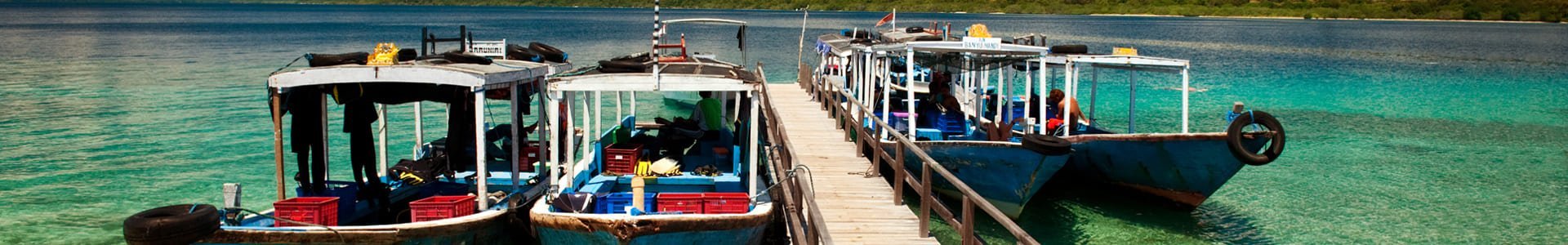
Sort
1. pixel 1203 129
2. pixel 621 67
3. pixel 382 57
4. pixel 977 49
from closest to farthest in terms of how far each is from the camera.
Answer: pixel 382 57
pixel 621 67
pixel 977 49
pixel 1203 129

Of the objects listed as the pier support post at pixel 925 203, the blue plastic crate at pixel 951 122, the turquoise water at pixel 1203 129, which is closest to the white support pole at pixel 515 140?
the pier support post at pixel 925 203

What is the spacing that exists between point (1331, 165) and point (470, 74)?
15.9 m

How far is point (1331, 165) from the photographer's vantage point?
21.3 m

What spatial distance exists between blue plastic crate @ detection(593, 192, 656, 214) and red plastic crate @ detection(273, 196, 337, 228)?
2.15m

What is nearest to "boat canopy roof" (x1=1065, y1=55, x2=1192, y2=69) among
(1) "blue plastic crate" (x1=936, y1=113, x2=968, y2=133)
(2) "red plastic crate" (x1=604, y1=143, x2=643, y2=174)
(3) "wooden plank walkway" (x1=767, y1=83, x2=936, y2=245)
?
(1) "blue plastic crate" (x1=936, y1=113, x2=968, y2=133)

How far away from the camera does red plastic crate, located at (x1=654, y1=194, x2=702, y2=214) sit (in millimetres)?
10703

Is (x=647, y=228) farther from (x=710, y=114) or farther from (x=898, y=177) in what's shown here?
(x=710, y=114)

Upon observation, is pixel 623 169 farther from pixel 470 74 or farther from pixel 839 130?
pixel 839 130

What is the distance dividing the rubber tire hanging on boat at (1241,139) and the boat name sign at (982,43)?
2.85m

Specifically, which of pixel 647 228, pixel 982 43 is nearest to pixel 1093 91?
pixel 982 43

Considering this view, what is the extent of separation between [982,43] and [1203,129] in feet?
44.2

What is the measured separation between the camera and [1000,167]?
46.1 ft

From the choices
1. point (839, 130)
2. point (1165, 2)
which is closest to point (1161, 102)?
point (839, 130)

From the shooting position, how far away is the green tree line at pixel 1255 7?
12988cm
